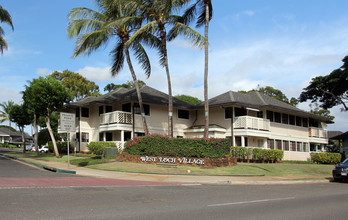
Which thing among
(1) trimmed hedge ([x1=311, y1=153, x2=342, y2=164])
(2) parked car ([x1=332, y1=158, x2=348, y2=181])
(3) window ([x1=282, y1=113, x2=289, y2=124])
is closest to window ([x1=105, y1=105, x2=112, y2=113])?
(3) window ([x1=282, y1=113, x2=289, y2=124])

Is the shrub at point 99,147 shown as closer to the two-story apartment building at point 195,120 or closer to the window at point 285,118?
the two-story apartment building at point 195,120

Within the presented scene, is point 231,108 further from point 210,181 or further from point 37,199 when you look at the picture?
point 37,199

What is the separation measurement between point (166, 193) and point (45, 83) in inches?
784

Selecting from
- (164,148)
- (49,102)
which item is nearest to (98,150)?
(49,102)

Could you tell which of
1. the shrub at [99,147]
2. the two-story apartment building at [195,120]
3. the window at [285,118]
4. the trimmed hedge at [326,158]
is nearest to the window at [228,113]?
the two-story apartment building at [195,120]

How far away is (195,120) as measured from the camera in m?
34.0

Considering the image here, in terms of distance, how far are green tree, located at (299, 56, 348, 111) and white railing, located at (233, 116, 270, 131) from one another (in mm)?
14823

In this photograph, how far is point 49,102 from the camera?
28000 mm

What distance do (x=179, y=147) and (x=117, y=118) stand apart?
8210 mm

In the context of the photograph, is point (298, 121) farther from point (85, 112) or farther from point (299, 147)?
point (85, 112)

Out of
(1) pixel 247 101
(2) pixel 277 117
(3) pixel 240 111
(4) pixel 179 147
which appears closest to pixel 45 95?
(4) pixel 179 147

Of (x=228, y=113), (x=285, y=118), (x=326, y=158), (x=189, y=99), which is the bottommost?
(x=326, y=158)

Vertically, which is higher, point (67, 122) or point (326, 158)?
point (67, 122)

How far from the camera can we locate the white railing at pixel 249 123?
29141 mm
